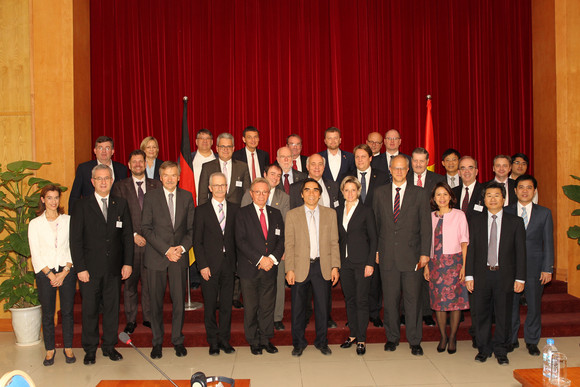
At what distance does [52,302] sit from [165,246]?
1.09 meters

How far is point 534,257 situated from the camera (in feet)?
15.7

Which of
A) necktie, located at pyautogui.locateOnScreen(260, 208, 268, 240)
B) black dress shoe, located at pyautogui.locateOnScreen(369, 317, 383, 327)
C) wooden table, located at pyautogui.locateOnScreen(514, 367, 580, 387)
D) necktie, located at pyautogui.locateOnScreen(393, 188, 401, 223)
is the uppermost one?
necktie, located at pyautogui.locateOnScreen(393, 188, 401, 223)

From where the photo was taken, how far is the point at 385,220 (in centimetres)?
475

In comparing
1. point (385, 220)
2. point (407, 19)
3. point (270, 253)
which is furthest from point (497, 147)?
point (270, 253)

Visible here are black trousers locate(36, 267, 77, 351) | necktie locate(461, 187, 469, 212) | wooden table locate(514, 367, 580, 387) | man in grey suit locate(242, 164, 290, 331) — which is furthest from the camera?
necktie locate(461, 187, 469, 212)

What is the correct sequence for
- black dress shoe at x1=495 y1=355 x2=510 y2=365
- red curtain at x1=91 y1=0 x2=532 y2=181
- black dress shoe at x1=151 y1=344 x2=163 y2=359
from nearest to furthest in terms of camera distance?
black dress shoe at x1=495 y1=355 x2=510 y2=365, black dress shoe at x1=151 y1=344 x2=163 y2=359, red curtain at x1=91 y1=0 x2=532 y2=181

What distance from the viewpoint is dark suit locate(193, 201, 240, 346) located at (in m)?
4.67

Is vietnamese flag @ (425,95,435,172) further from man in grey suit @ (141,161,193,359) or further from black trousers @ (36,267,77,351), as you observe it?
black trousers @ (36,267,77,351)

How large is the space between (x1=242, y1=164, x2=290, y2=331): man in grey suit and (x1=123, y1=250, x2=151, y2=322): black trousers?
1.13 meters

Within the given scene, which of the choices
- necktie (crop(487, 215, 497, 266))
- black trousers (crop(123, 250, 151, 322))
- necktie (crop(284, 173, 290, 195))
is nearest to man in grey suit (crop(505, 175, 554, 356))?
necktie (crop(487, 215, 497, 266))

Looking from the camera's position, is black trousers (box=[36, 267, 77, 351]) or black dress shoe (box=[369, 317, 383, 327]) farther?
black dress shoe (box=[369, 317, 383, 327])

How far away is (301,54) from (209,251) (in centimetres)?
377

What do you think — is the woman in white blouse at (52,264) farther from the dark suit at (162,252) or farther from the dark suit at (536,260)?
the dark suit at (536,260)

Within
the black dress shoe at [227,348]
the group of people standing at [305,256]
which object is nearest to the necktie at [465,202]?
the group of people standing at [305,256]
